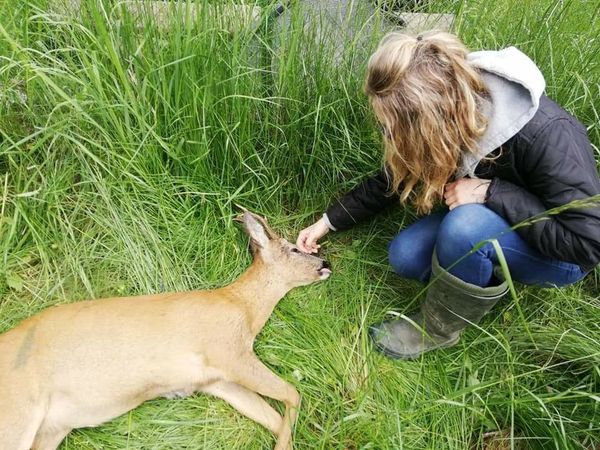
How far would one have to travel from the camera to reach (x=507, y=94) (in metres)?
1.90

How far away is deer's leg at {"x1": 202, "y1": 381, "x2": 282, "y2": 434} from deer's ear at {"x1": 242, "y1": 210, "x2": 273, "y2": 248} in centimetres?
74

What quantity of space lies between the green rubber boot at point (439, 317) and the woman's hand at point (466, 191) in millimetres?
269

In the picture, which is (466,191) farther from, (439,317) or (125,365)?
(125,365)

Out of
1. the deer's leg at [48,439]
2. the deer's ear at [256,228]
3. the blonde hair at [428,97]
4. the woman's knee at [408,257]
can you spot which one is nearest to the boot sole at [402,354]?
the woman's knee at [408,257]

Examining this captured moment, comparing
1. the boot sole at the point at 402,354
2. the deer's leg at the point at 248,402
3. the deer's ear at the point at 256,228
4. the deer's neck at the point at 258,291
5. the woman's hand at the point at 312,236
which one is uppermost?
the deer's ear at the point at 256,228

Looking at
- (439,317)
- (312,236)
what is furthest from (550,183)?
(312,236)

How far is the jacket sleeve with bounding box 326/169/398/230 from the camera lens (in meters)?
2.60

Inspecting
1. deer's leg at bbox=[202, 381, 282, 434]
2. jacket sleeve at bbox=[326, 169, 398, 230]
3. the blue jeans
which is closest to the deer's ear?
jacket sleeve at bbox=[326, 169, 398, 230]

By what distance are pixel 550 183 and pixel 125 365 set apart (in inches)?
73.3

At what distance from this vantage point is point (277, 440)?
2.24 meters

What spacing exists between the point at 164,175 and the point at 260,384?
114cm

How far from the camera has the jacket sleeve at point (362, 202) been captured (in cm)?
260

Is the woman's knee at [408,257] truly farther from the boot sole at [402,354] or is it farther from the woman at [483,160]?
the boot sole at [402,354]

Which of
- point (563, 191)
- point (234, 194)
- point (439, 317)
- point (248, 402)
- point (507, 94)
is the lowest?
point (248, 402)
